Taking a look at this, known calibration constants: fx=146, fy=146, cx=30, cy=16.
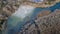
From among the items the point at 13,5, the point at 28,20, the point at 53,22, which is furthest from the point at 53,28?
the point at 13,5

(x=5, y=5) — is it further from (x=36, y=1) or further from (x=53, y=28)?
(x=53, y=28)

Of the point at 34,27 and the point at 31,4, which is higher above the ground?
the point at 31,4

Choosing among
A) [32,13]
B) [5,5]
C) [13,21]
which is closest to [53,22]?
[32,13]

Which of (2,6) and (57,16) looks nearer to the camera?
(57,16)

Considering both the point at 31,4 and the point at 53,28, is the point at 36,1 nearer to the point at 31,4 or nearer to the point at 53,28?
the point at 31,4

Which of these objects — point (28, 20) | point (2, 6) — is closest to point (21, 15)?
point (28, 20)

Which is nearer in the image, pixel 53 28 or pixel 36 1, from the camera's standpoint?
pixel 53 28

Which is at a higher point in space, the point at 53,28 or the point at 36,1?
the point at 36,1
